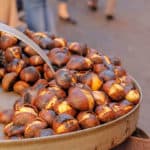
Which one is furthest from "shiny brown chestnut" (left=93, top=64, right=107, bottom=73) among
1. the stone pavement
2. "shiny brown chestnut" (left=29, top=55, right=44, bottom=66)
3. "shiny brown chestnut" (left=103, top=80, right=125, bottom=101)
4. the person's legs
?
the stone pavement

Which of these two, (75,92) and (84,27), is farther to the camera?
(84,27)

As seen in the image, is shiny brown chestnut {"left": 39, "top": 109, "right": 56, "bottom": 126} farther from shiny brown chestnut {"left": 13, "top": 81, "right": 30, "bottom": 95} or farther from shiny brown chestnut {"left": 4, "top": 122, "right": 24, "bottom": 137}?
shiny brown chestnut {"left": 13, "top": 81, "right": 30, "bottom": 95}

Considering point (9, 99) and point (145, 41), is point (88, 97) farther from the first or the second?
point (145, 41)

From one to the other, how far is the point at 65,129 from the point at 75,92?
0.50ft

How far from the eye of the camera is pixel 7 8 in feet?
10.8

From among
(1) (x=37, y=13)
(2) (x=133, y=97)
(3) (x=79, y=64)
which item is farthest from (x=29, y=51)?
(1) (x=37, y=13)

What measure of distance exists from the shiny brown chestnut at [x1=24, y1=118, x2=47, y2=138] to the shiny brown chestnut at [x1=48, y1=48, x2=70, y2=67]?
37 cm

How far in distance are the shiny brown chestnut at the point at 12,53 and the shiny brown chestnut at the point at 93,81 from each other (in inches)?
13.0

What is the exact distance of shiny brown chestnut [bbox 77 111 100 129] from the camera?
138 cm

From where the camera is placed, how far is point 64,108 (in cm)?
142

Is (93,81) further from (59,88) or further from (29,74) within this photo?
(29,74)

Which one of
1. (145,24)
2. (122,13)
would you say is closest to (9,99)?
Result: (145,24)

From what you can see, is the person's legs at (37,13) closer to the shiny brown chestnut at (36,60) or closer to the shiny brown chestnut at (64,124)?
the shiny brown chestnut at (36,60)

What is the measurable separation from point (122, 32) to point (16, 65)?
4.33 metres
